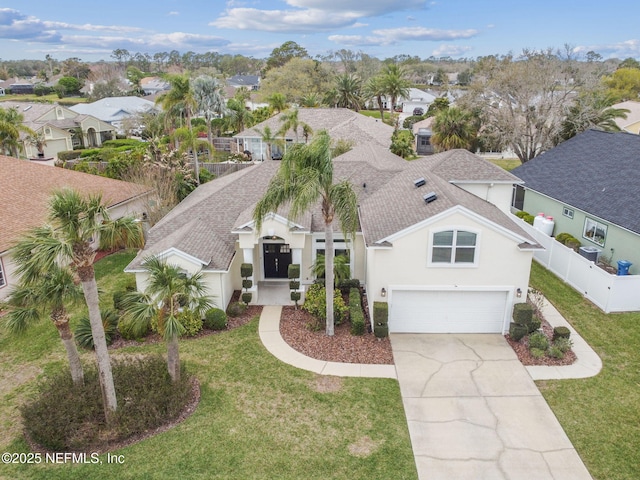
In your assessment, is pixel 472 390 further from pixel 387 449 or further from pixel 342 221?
pixel 342 221

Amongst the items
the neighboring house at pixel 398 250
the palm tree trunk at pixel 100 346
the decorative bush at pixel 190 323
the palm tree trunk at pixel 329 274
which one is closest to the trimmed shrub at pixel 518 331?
the neighboring house at pixel 398 250

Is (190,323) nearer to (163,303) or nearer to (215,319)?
(215,319)

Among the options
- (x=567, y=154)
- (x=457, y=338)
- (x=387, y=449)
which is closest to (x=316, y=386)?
(x=387, y=449)

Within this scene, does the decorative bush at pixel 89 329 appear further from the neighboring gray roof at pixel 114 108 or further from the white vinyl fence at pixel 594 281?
the neighboring gray roof at pixel 114 108

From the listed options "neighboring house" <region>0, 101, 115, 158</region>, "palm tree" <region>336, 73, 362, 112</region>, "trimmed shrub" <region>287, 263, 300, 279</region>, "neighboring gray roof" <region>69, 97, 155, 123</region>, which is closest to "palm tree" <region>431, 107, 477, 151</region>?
"palm tree" <region>336, 73, 362, 112</region>

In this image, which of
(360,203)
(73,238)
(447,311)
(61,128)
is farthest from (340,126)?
(61,128)

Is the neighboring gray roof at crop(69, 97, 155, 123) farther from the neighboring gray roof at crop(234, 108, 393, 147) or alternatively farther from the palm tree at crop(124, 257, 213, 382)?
the palm tree at crop(124, 257, 213, 382)
